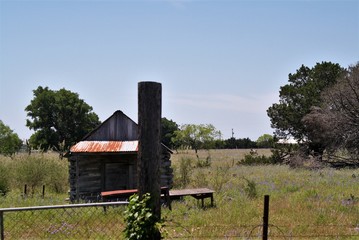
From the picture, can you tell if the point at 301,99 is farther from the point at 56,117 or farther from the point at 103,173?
the point at 56,117

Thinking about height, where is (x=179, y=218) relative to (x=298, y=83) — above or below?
below

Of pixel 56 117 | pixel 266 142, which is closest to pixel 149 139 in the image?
pixel 56 117

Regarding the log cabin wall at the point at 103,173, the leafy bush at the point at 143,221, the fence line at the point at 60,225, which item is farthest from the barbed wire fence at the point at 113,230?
the log cabin wall at the point at 103,173

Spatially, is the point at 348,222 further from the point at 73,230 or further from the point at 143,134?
the point at 143,134

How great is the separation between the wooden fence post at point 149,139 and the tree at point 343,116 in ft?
80.9

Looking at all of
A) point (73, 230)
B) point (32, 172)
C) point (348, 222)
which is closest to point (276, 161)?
point (32, 172)

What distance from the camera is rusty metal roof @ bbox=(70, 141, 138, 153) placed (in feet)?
52.2

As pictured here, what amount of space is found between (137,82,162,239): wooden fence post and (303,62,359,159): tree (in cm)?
2464

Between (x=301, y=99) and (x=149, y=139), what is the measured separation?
1255 inches

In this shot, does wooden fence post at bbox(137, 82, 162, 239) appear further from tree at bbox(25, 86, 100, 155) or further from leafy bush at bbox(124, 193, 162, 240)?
tree at bbox(25, 86, 100, 155)

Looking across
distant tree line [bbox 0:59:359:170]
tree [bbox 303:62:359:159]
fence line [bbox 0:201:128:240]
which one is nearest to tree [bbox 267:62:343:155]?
distant tree line [bbox 0:59:359:170]

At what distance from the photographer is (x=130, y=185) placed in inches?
652

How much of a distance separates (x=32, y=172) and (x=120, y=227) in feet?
32.0

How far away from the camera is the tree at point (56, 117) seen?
53.3 metres
